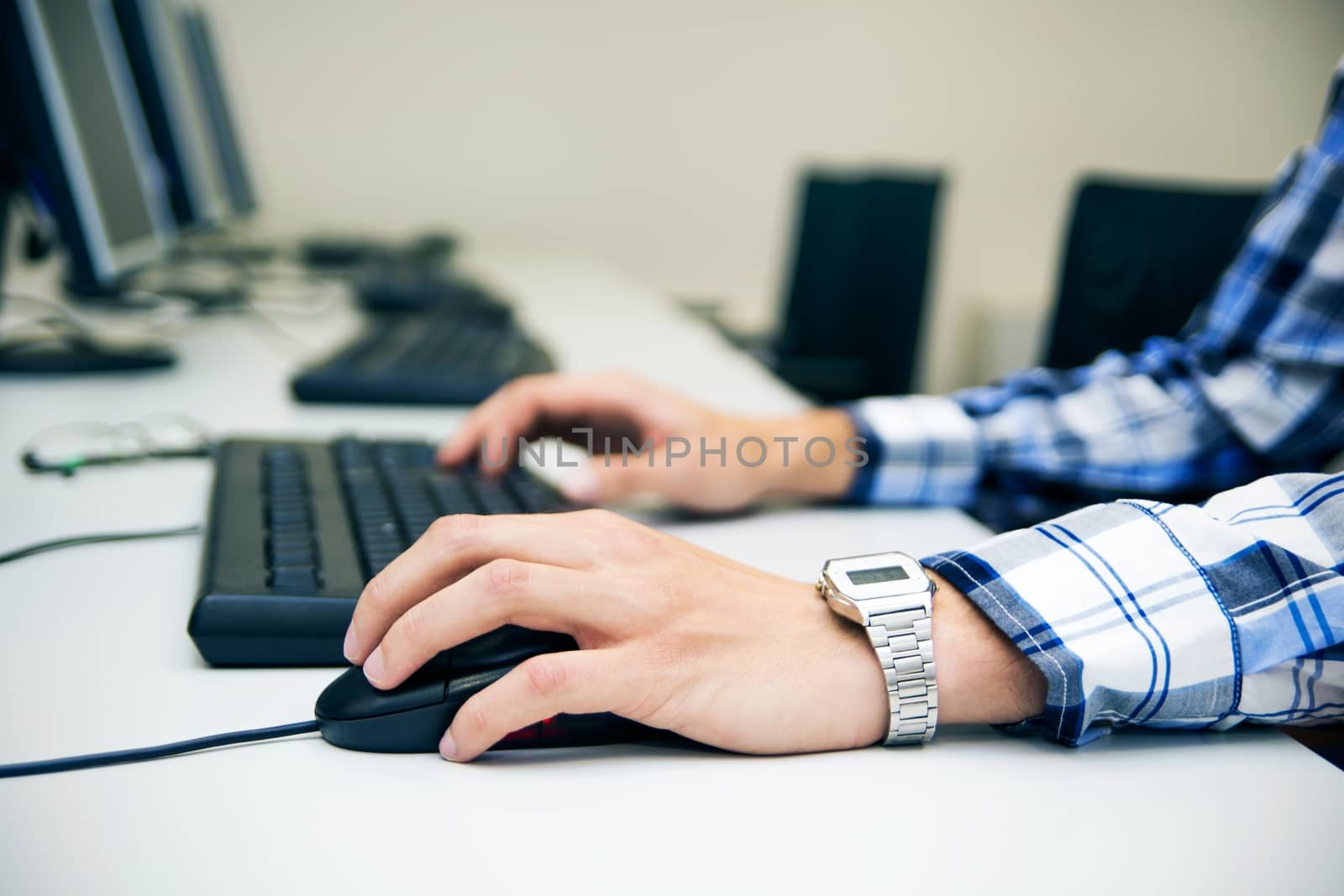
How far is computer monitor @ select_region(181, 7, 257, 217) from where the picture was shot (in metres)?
1.77

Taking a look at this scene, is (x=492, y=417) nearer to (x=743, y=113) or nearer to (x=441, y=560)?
(x=441, y=560)

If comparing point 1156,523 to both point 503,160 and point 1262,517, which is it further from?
point 503,160

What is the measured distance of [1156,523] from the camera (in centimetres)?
47

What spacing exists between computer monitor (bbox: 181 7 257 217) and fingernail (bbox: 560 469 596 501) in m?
1.52

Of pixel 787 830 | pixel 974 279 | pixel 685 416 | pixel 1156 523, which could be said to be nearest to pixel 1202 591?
pixel 1156 523

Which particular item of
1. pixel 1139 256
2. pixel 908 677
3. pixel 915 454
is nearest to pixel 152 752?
pixel 908 677

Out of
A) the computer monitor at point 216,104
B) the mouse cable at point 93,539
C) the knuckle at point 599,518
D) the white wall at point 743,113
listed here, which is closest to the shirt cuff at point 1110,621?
the knuckle at point 599,518

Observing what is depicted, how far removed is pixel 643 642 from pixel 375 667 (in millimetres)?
112

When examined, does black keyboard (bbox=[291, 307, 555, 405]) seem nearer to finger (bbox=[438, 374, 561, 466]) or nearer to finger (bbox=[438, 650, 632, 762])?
finger (bbox=[438, 374, 561, 466])

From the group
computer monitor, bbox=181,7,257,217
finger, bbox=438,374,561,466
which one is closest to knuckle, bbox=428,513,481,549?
finger, bbox=438,374,561,466

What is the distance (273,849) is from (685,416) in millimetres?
467

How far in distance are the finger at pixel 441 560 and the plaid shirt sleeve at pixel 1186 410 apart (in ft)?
1.25

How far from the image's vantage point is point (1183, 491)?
0.82m

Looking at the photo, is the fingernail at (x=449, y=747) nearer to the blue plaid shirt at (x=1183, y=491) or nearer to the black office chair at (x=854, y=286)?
the blue plaid shirt at (x=1183, y=491)
